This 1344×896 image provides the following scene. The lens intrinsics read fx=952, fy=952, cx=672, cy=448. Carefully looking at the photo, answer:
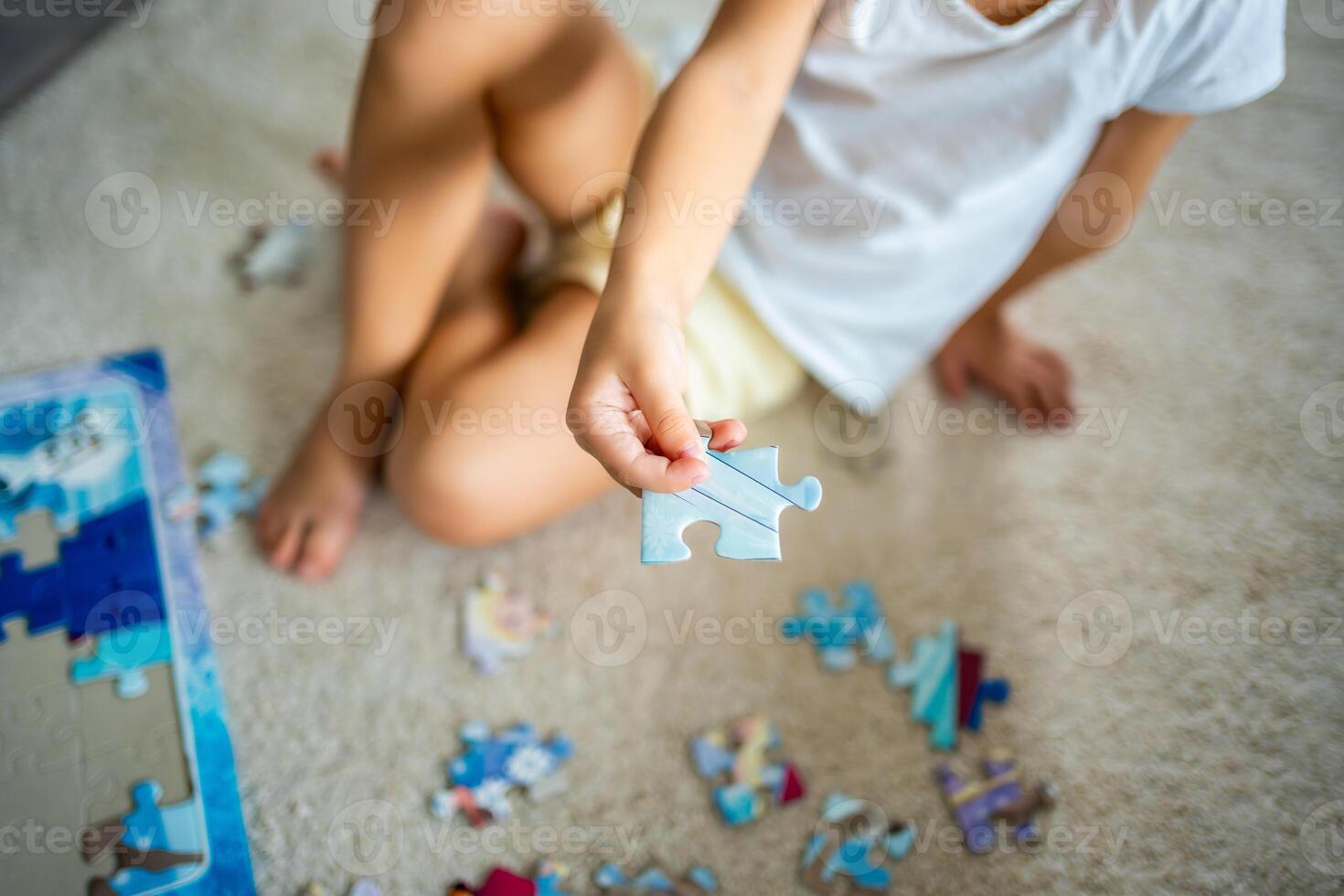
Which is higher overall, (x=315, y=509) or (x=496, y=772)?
(x=315, y=509)

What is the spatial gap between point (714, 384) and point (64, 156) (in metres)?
0.93

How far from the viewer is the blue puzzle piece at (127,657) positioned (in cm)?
88

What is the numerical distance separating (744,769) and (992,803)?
0.79 feet

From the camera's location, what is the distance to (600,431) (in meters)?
0.63

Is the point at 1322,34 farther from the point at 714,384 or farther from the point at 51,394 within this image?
the point at 51,394

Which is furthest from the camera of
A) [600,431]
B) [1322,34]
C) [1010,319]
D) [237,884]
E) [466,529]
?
[1322,34]

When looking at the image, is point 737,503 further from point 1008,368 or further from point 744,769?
point 1008,368

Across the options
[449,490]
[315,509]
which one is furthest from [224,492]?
[449,490]

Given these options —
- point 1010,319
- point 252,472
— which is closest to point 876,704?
point 1010,319

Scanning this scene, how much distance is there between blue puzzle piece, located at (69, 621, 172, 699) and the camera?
0.88m

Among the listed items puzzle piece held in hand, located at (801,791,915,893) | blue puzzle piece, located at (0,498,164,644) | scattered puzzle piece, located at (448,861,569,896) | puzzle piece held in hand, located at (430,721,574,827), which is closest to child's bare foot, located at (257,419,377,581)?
blue puzzle piece, located at (0,498,164,644)

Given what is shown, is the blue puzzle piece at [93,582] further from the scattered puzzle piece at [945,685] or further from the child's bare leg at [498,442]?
the scattered puzzle piece at [945,685]

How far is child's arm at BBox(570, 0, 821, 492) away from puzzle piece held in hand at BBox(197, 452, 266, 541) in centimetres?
54

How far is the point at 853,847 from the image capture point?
0.89 meters
